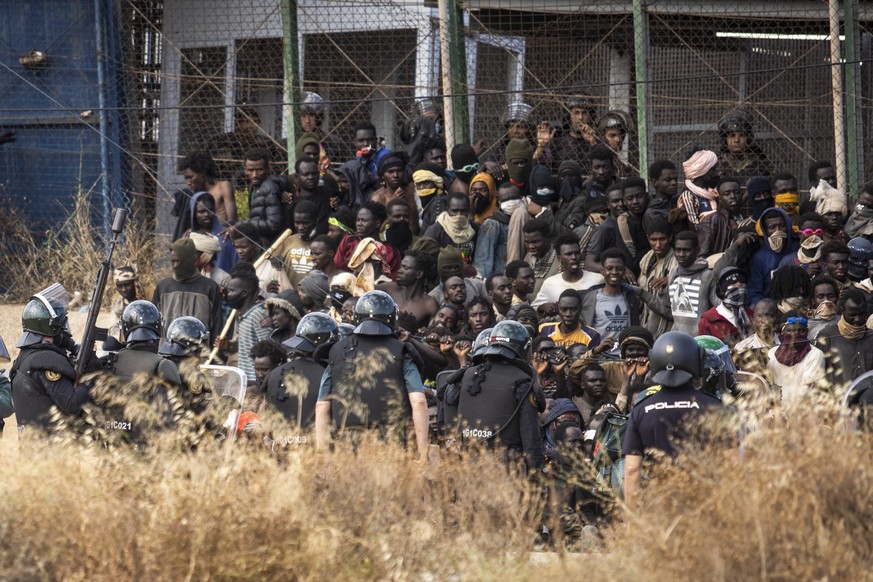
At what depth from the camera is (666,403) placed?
7.71 meters

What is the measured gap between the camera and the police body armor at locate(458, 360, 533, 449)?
A: 8.70 m

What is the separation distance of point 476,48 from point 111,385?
8521mm

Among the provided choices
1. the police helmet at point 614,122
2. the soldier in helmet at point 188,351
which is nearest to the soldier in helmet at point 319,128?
the police helmet at point 614,122

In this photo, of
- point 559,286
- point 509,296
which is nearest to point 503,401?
point 509,296

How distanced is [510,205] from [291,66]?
418 centimetres

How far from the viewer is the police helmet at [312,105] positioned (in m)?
15.2

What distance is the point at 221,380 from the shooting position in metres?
9.79

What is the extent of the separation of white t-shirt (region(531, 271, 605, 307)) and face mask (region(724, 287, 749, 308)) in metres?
1.08

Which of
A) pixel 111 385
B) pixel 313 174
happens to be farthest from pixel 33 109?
pixel 111 385

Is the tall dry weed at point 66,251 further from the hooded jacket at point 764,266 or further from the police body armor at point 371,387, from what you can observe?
the police body armor at point 371,387

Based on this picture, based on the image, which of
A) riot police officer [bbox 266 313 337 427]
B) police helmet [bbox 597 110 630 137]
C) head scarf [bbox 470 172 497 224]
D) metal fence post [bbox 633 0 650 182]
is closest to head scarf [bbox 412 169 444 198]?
head scarf [bbox 470 172 497 224]

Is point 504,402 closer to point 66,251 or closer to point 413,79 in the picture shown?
point 66,251

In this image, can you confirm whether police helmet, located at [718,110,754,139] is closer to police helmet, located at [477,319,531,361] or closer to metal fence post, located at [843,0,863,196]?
metal fence post, located at [843,0,863,196]

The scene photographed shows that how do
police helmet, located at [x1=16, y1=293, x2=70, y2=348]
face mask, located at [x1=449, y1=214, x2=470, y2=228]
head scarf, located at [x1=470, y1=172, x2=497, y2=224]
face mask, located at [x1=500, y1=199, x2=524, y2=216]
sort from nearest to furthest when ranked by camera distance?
police helmet, located at [x1=16, y1=293, x2=70, y2=348] → face mask, located at [x1=449, y1=214, x2=470, y2=228] → face mask, located at [x1=500, y1=199, x2=524, y2=216] → head scarf, located at [x1=470, y1=172, x2=497, y2=224]
